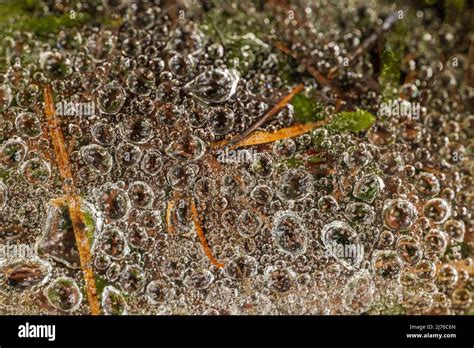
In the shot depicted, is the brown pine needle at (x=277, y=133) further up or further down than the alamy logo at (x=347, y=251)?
further up

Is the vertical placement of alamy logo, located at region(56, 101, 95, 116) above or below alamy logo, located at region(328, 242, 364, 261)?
above

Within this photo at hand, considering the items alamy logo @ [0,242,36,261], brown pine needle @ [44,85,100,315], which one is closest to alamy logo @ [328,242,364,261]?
brown pine needle @ [44,85,100,315]

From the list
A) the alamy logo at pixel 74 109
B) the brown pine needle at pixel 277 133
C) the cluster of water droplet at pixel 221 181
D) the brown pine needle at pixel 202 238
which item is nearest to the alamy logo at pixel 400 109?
the cluster of water droplet at pixel 221 181

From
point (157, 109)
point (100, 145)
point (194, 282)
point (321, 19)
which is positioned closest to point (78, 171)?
point (100, 145)

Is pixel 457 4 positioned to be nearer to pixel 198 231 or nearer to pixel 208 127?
pixel 208 127

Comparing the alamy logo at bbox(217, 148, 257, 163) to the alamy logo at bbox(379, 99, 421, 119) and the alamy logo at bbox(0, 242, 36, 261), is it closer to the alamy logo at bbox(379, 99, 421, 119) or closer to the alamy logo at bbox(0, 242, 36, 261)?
the alamy logo at bbox(379, 99, 421, 119)

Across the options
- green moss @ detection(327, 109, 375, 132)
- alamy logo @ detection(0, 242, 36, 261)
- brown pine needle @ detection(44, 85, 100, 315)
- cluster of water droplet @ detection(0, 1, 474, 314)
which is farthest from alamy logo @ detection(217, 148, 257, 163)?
alamy logo @ detection(0, 242, 36, 261)

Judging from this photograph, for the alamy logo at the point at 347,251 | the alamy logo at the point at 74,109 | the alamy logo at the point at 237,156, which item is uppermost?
the alamy logo at the point at 74,109

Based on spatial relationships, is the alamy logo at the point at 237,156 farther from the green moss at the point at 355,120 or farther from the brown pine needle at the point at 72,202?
the brown pine needle at the point at 72,202
